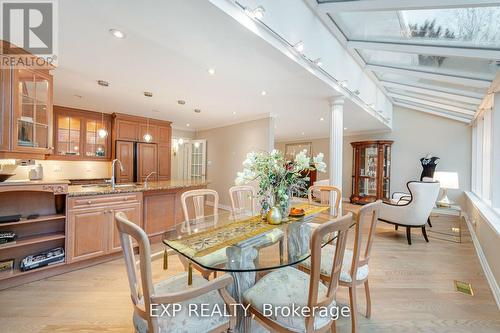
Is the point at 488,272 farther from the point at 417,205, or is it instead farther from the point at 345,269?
the point at 345,269

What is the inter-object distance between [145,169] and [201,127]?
2.20 m

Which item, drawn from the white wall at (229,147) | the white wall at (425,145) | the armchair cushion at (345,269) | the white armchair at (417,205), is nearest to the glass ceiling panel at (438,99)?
the white wall at (425,145)

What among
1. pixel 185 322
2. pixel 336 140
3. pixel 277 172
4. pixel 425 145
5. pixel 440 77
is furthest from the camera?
pixel 425 145

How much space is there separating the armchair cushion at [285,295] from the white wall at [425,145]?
21.6 ft

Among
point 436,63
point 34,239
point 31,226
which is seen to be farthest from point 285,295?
point 436,63

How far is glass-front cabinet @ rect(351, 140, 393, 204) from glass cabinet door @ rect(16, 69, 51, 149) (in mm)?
7261

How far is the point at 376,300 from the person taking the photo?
2109mm

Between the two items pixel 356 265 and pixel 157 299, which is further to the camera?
pixel 356 265

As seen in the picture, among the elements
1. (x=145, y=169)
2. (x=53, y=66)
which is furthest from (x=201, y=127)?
(x=53, y=66)

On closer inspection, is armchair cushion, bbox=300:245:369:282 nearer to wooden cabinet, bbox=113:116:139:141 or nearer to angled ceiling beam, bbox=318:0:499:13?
angled ceiling beam, bbox=318:0:499:13

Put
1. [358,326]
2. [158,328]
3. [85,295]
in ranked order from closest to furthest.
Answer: [158,328], [358,326], [85,295]

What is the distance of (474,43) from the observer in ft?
8.20

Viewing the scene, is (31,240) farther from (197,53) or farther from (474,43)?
(474,43)

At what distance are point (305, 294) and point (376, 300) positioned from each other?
4.11 feet
